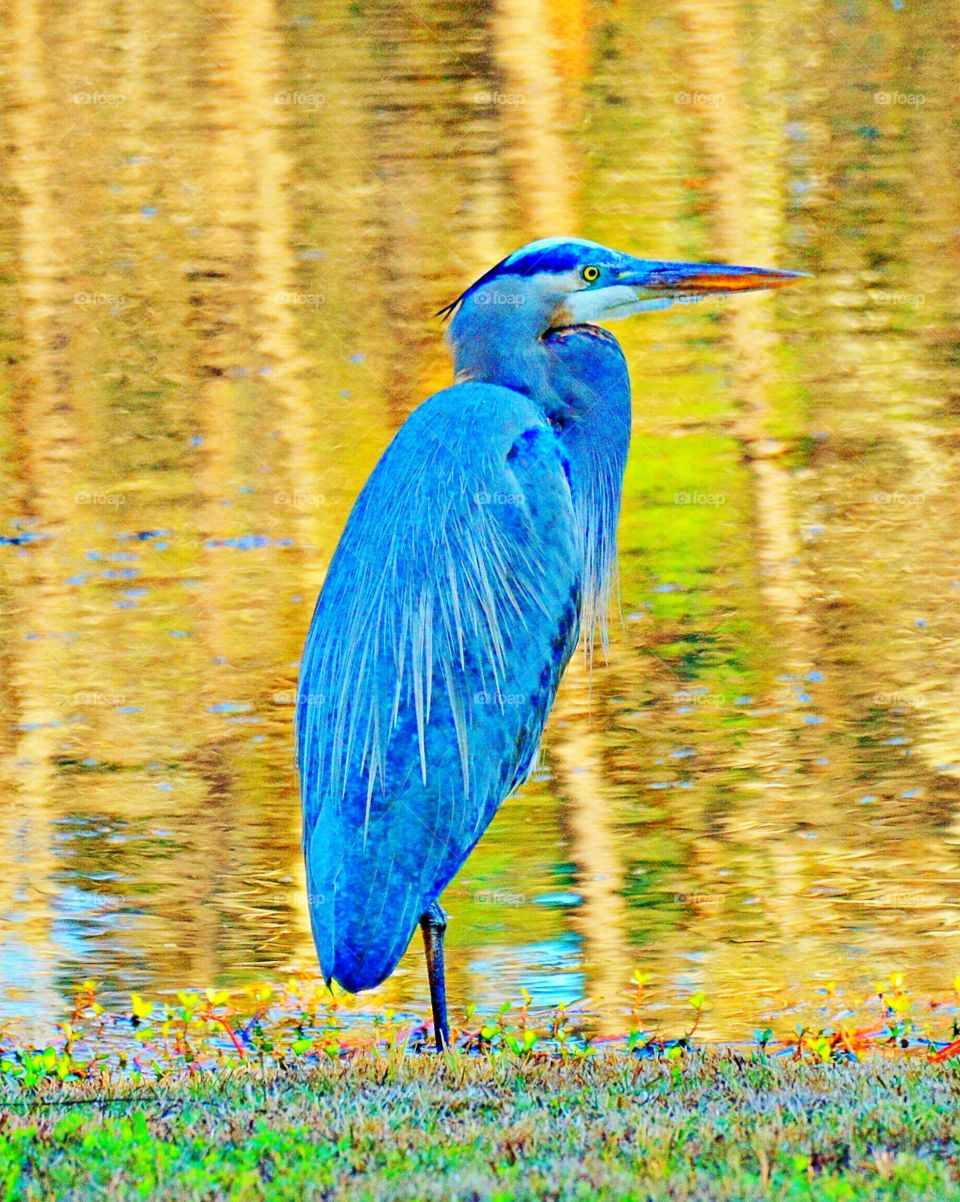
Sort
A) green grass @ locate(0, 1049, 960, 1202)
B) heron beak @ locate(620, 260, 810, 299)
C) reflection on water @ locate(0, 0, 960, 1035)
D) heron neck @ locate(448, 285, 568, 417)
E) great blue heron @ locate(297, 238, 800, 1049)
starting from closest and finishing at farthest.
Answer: green grass @ locate(0, 1049, 960, 1202) < great blue heron @ locate(297, 238, 800, 1049) < heron neck @ locate(448, 285, 568, 417) < heron beak @ locate(620, 260, 810, 299) < reflection on water @ locate(0, 0, 960, 1035)

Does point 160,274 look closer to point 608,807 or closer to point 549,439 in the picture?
point 608,807

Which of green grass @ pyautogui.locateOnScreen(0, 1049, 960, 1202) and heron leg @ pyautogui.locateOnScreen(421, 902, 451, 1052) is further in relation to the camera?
heron leg @ pyautogui.locateOnScreen(421, 902, 451, 1052)

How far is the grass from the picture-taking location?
3457 millimetres

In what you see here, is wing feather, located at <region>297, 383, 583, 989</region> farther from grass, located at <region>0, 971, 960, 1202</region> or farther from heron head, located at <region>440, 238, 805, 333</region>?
grass, located at <region>0, 971, 960, 1202</region>

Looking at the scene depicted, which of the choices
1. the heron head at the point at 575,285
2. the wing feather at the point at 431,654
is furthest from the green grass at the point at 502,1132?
A: the heron head at the point at 575,285

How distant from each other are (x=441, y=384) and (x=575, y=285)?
7.49 m

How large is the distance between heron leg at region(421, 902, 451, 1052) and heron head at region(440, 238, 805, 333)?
5.61 feet

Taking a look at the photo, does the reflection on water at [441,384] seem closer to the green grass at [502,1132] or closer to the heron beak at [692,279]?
the green grass at [502,1132]

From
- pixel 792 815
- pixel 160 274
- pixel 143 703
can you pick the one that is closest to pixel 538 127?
pixel 160 274

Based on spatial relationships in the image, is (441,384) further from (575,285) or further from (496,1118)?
(496,1118)

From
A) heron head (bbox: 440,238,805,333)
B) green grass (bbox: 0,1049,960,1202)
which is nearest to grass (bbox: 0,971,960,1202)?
green grass (bbox: 0,1049,960,1202)

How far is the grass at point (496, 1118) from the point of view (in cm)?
346

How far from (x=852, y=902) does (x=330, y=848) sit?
2.19 meters

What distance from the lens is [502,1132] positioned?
150 inches
